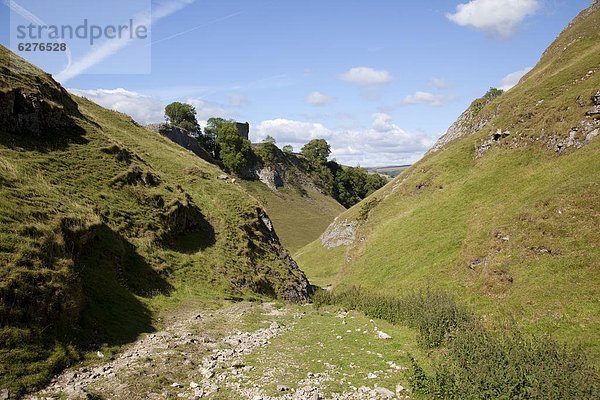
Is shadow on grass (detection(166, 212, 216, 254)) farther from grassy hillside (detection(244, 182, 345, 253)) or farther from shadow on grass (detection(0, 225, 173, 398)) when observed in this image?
grassy hillside (detection(244, 182, 345, 253))

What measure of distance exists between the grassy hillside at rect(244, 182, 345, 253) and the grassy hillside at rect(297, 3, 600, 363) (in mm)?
40915

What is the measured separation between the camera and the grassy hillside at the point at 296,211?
364 feet

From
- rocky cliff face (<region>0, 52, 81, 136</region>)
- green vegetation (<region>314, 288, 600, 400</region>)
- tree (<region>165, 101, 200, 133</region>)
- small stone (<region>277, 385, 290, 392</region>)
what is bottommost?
small stone (<region>277, 385, 290, 392</region>)

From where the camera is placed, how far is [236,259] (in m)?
40.9

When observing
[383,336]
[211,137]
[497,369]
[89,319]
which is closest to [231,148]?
[211,137]

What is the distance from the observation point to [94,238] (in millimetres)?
27250

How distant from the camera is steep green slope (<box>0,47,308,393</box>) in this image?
16828 mm

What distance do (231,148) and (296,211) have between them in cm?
3729

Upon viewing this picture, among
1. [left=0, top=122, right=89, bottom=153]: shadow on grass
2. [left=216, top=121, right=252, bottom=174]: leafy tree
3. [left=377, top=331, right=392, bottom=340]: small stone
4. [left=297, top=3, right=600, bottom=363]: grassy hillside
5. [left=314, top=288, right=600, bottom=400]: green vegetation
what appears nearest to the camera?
[left=314, top=288, right=600, bottom=400]: green vegetation

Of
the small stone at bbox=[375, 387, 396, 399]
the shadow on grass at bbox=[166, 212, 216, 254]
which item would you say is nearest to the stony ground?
the small stone at bbox=[375, 387, 396, 399]

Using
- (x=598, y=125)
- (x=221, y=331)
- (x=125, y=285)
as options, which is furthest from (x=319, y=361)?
(x=598, y=125)

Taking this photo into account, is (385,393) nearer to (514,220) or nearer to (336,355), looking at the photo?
(336,355)

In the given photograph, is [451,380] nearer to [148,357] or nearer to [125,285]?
[148,357]

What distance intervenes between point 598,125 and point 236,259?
4087cm
